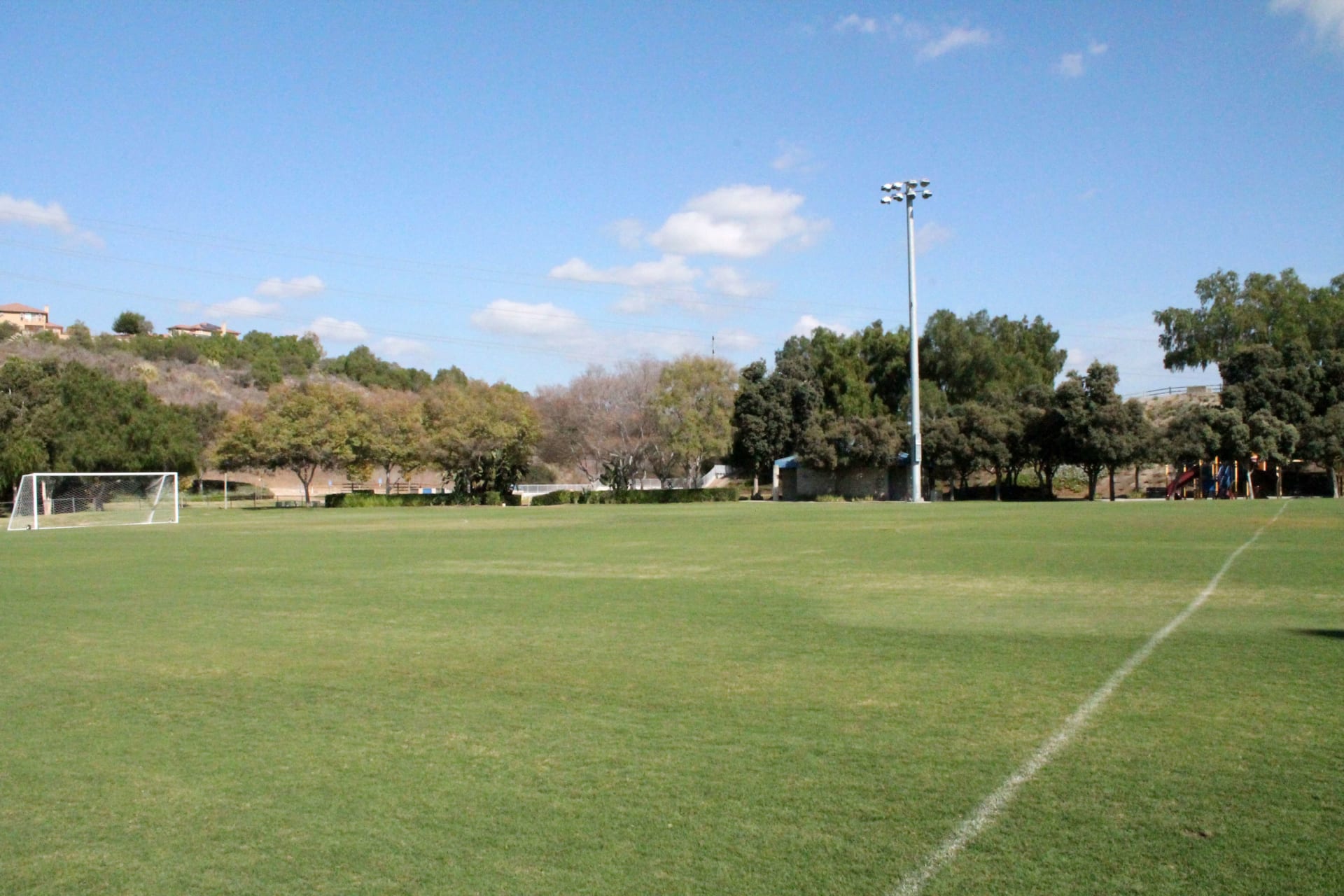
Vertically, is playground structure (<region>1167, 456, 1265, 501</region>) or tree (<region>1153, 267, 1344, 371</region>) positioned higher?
tree (<region>1153, 267, 1344, 371</region>)

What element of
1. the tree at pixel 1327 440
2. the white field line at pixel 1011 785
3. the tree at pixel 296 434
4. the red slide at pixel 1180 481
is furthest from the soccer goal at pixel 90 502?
the tree at pixel 1327 440

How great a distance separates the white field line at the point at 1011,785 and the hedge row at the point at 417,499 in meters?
56.6

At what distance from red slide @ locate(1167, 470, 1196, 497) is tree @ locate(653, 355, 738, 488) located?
26.5 meters

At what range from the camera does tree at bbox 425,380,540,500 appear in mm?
63875

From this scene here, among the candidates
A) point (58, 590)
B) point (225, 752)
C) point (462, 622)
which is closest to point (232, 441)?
point (58, 590)

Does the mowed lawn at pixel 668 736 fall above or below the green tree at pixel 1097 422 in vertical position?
below

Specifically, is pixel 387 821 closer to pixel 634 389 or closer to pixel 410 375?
pixel 634 389

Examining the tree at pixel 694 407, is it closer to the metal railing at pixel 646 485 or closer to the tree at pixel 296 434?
the metal railing at pixel 646 485

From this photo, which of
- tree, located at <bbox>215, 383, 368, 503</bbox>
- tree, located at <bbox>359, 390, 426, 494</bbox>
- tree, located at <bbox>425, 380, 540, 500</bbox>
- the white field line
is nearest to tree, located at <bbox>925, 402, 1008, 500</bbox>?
tree, located at <bbox>425, 380, 540, 500</bbox>

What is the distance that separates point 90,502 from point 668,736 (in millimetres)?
47519

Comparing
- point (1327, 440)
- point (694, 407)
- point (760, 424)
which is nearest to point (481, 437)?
point (694, 407)

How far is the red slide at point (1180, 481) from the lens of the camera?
205 feet

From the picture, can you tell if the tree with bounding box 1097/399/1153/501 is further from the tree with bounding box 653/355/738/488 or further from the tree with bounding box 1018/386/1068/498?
the tree with bounding box 653/355/738/488

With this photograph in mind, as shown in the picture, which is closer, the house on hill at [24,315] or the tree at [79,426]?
the tree at [79,426]
